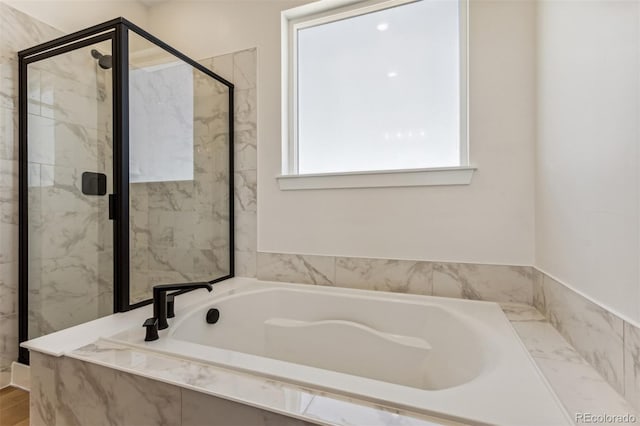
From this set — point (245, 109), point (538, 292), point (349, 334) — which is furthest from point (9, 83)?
point (538, 292)

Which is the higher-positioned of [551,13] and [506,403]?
[551,13]

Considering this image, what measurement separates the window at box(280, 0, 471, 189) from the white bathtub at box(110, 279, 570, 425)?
26.9 inches

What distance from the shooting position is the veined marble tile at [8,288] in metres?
1.58

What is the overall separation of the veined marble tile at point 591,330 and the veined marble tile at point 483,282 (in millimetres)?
240

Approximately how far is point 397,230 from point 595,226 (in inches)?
32.3

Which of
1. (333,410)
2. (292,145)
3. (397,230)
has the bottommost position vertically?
(333,410)

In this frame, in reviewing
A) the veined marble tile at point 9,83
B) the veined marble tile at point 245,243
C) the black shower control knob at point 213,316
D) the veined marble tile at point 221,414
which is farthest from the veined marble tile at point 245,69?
the veined marble tile at point 221,414

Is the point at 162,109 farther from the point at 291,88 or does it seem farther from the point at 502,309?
the point at 502,309

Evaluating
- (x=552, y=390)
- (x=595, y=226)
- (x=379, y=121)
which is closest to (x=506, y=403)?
(x=552, y=390)

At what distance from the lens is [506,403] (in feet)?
2.21

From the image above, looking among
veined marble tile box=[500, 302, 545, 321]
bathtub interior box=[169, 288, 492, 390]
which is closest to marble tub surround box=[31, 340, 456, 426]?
bathtub interior box=[169, 288, 492, 390]

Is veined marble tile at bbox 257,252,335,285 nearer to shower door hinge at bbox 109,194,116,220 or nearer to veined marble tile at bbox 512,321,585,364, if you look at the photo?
shower door hinge at bbox 109,194,116,220

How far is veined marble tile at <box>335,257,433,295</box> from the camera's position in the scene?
5.06ft

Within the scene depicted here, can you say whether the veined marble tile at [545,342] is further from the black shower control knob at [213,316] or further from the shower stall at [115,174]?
the shower stall at [115,174]
